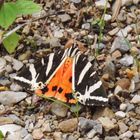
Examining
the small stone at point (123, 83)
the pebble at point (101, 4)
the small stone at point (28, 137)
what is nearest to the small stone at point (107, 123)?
the small stone at point (123, 83)

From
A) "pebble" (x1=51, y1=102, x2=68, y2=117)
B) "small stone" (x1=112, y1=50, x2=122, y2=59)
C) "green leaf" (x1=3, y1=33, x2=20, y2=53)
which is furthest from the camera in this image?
"small stone" (x1=112, y1=50, x2=122, y2=59)

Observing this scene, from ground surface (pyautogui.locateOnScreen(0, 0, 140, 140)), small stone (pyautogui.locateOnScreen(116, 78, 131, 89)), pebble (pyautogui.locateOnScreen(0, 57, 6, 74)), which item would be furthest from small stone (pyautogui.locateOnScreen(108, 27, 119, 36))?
pebble (pyautogui.locateOnScreen(0, 57, 6, 74))

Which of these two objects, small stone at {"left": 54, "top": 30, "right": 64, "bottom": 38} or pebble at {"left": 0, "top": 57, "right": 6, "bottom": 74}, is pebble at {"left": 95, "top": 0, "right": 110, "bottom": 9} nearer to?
small stone at {"left": 54, "top": 30, "right": 64, "bottom": 38}

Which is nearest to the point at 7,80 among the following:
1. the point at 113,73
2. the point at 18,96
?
the point at 18,96

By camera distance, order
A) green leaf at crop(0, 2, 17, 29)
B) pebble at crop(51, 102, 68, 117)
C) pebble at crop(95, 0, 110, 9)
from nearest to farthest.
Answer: green leaf at crop(0, 2, 17, 29)
pebble at crop(51, 102, 68, 117)
pebble at crop(95, 0, 110, 9)

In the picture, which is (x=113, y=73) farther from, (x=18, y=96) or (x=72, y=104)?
(x=18, y=96)
